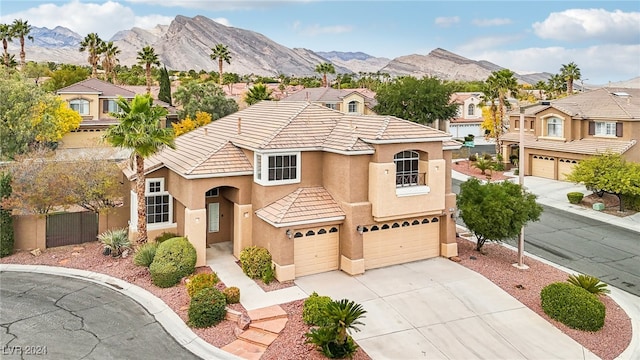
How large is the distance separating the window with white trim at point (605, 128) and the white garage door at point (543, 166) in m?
4.40

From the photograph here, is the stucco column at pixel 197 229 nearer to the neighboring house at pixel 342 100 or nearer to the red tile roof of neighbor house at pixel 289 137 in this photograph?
the red tile roof of neighbor house at pixel 289 137

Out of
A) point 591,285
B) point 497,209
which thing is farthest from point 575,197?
point 591,285

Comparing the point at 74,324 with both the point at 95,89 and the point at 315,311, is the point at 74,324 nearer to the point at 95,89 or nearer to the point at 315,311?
the point at 315,311

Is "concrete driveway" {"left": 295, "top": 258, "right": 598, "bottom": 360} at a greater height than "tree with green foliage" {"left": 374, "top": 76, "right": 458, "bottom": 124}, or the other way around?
"tree with green foliage" {"left": 374, "top": 76, "right": 458, "bottom": 124}

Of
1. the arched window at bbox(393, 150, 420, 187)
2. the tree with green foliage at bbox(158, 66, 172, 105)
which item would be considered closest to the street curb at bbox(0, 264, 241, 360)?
the arched window at bbox(393, 150, 420, 187)

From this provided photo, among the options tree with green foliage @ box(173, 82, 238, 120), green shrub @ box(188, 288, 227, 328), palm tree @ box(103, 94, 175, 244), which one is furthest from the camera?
tree with green foliage @ box(173, 82, 238, 120)

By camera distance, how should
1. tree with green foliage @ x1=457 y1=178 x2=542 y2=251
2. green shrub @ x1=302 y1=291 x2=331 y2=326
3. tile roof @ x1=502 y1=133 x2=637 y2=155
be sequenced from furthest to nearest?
tile roof @ x1=502 y1=133 x2=637 y2=155
tree with green foliage @ x1=457 y1=178 x2=542 y2=251
green shrub @ x1=302 y1=291 x2=331 y2=326

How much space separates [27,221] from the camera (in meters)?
21.9

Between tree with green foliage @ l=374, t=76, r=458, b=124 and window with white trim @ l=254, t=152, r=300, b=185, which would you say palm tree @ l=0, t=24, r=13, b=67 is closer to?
tree with green foliage @ l=374, t=76, r=458, b=124

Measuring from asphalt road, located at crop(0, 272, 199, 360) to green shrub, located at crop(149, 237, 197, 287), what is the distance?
1697mm

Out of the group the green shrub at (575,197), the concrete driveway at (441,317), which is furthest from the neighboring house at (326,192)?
the green shrub at (575,197)

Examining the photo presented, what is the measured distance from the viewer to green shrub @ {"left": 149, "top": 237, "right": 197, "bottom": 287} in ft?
60.2

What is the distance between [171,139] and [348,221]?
8857mm

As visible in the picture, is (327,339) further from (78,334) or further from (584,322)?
(584,322)
